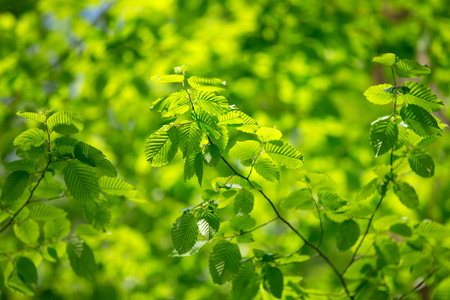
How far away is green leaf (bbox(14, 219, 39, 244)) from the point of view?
1.33 m

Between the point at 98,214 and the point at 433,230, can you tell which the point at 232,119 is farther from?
the point at 433,230

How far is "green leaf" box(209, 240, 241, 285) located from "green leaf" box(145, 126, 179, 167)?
1.00ft

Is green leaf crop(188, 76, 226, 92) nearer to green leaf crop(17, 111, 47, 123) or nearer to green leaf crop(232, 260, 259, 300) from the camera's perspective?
green leaf crop(17, 111, 47, 123)

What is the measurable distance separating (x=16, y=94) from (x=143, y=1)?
198 centimetres

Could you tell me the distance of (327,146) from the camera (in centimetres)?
346

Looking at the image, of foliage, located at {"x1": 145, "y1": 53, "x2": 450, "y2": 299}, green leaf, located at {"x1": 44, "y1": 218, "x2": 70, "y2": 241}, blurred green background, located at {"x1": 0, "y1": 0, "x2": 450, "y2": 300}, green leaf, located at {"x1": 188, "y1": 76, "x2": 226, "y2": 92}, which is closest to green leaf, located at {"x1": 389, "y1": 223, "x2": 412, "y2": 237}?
foliage, located at {"x1": 145, "y1": 53, "x2": 450, "y2": 299}

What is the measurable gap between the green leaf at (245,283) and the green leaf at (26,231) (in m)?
0.70

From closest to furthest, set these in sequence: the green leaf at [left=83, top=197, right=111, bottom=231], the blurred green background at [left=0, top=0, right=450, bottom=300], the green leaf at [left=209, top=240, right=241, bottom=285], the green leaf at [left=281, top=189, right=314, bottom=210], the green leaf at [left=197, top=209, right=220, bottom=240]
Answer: the green leaf at [left=197, top=209, right=220, bottom=240] < the green leaf at [left=209, top=240, right=241, bottom=285] < the green leaf at [left=83, top=197, right=111, bottom=231] < the green leaf at [left=281, top=189, right=314, bottom=210] < the blurred green background at [left=0, top=0, right=450, bottom=300]

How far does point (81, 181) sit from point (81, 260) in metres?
0.37

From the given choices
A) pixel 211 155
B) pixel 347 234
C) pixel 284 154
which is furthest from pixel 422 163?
pixel 211 155

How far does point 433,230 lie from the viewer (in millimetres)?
1371

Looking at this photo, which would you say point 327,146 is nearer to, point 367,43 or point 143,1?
point 367,43

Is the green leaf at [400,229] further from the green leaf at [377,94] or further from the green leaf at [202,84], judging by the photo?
the green leaf at [202,84]

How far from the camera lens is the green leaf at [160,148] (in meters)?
1.05
